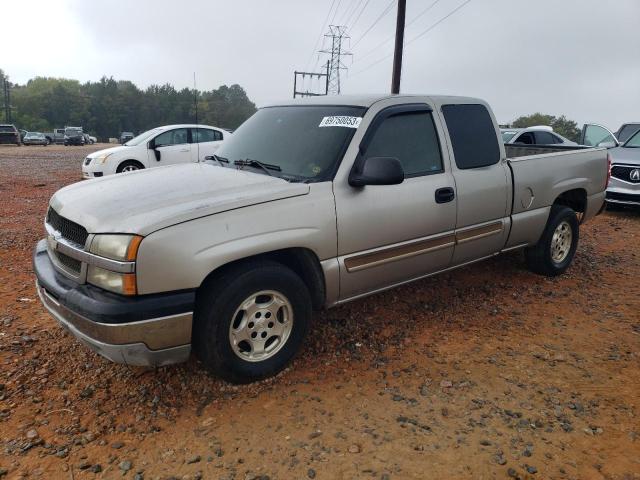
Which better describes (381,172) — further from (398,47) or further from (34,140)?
(34,140)

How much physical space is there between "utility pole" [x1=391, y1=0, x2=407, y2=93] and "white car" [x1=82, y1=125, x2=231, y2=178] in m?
9.72

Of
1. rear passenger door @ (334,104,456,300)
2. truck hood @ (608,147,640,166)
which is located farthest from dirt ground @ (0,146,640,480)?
truck hood @ (608,147,640,166)

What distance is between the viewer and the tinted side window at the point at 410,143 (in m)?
3.56

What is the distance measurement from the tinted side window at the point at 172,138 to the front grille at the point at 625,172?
9345mm

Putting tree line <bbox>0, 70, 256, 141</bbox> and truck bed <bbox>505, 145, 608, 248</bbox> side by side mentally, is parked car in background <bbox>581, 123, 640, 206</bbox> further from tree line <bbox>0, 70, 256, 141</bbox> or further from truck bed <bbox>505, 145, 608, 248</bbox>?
tree line <bbox>0, 70, 256, 141</bbox>

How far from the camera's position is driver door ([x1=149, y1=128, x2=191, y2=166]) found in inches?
445

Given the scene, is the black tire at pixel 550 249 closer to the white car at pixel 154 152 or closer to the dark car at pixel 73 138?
the white car at pixel 154 152

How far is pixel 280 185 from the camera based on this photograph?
310cm

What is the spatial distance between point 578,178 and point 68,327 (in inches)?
193

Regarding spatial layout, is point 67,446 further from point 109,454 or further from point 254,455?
point 254,455

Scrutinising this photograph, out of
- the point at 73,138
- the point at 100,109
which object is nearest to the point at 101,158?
the point at 73,138

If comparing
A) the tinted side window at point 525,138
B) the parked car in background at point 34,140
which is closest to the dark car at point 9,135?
the parked car in background at point 34,140

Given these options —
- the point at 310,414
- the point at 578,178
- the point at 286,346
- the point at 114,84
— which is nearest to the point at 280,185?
the point at 286,346

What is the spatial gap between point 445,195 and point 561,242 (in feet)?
7.12
